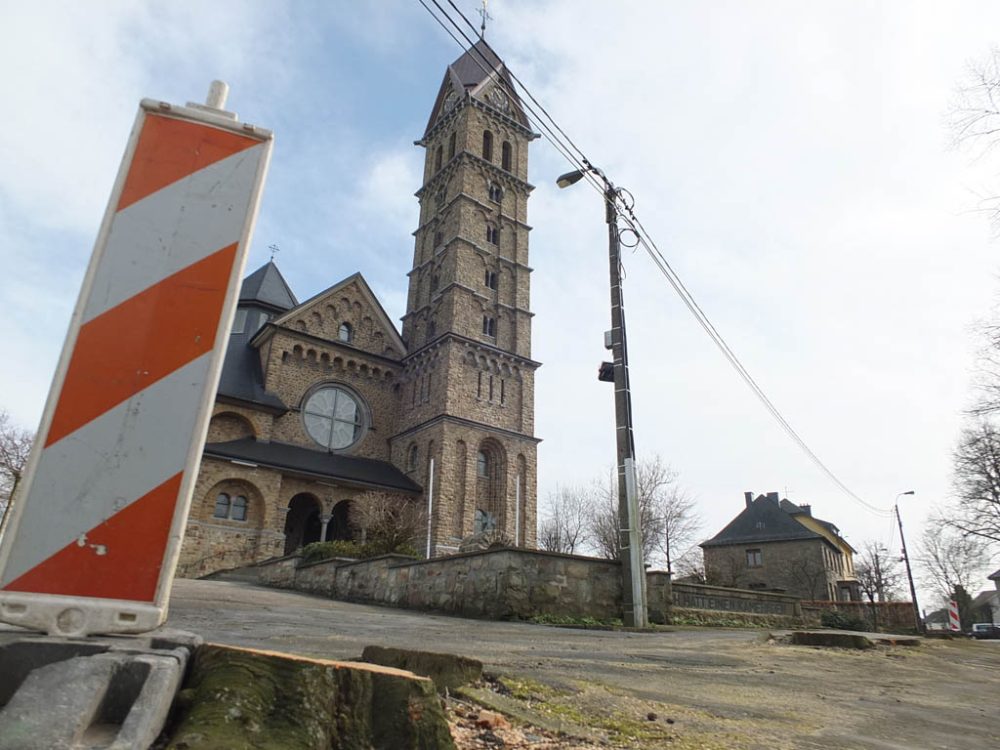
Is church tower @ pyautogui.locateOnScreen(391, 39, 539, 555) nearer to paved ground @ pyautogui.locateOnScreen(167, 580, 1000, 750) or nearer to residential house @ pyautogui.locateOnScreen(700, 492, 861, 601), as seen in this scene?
residential house @ pyautogui.locateOnScreen(700, 492, 861, 601)

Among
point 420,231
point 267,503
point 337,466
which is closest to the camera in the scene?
point 267,503

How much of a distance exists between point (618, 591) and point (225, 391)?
2104 cm

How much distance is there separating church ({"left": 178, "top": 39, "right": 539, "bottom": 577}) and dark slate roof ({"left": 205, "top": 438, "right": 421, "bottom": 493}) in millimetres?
98

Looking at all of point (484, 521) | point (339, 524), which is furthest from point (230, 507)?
point (484, 521)

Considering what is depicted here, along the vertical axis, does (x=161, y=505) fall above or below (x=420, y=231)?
below

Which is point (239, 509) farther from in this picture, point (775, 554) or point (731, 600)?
point (775, 554)

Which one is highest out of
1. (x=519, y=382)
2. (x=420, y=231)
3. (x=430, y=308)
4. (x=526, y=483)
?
(x=420, y=231)

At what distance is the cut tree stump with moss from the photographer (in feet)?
4.34

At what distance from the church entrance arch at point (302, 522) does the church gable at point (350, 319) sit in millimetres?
8053

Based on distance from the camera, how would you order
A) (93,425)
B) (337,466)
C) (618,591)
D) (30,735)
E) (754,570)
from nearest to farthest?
(30,735) → (93,425) → (618,591) → (337,466) → (754,570)

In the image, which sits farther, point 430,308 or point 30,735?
point 430,308

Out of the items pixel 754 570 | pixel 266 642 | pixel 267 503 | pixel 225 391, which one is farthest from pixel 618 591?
pixel 754 570

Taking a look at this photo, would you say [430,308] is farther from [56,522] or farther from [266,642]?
[56,522]

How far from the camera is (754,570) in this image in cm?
4381
